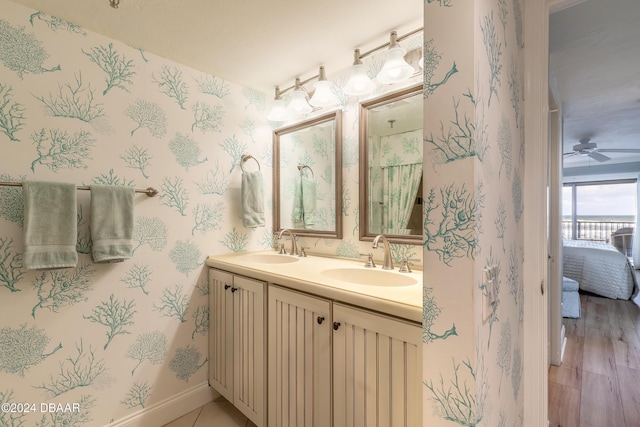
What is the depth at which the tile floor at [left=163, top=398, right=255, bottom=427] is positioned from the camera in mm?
1670

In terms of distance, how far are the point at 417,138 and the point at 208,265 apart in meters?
1.51

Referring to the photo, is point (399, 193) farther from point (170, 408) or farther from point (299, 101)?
point (170, 408)

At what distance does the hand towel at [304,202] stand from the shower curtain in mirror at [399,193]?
1.88ft

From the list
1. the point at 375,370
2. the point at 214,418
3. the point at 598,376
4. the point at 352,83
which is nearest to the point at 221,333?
the point at 214,418

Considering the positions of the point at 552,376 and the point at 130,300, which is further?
the point at 552,376

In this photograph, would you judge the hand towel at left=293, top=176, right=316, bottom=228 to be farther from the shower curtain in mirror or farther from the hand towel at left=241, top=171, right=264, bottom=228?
the shower curtain in mirror

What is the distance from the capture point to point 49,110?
1.34 meters

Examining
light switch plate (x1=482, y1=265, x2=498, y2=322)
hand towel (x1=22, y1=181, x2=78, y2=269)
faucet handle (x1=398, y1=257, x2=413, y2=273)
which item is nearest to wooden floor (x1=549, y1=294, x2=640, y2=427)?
faucet handle (x1=398, y1=257, x2=413, y2=273)


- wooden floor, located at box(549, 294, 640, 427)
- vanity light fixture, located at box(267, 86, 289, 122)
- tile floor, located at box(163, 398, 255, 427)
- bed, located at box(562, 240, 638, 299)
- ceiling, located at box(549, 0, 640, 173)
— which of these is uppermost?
ceiling, located at box(549, 0, 640, 173)

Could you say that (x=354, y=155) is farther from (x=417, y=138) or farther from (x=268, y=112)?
(x=268, y=112)

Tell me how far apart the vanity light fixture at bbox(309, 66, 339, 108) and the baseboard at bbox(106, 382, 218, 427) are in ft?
6.50

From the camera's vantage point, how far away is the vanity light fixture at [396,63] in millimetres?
1442

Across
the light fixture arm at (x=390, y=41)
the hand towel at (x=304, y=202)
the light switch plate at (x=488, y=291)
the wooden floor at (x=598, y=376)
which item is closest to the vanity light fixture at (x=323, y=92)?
the light fixture arm at (x=390, y=41)

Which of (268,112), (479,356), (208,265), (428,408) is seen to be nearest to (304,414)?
(428,408)
